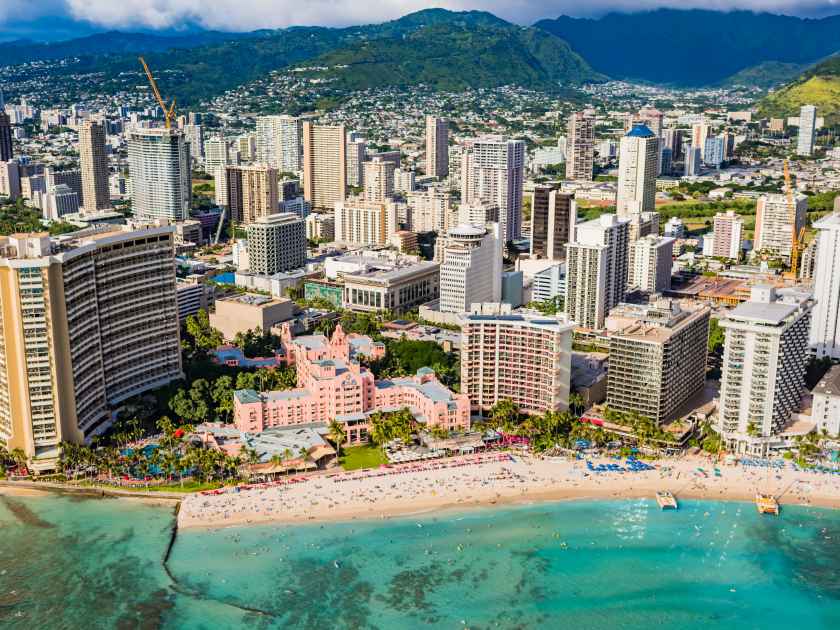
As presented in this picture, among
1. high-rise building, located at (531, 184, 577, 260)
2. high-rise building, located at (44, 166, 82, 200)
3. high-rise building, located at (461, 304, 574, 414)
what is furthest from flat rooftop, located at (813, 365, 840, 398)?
high-rise building, located at (44, 166, 82, 200)

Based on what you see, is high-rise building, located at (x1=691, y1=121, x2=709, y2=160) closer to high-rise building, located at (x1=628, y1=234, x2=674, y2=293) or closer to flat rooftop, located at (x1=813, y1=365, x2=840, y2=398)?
high-rise building, located at (x1=628, y1=234, x2=674, y2=293)

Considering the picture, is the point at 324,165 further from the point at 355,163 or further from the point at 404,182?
the point at 355,163

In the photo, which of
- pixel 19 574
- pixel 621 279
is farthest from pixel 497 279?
pixel 19 574

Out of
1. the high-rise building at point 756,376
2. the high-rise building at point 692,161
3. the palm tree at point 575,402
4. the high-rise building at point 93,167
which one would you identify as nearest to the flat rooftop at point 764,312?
the high-rise building at point 756,376

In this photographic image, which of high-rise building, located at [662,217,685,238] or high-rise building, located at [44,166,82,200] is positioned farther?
high-rise building, located at [44,166,82,200]

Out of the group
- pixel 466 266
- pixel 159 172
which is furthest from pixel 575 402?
pixel 159 172

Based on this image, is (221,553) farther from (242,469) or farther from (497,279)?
(497,279)

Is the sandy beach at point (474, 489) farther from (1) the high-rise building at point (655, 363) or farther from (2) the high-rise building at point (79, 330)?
(2) the high-rise building at point (79, 330)
